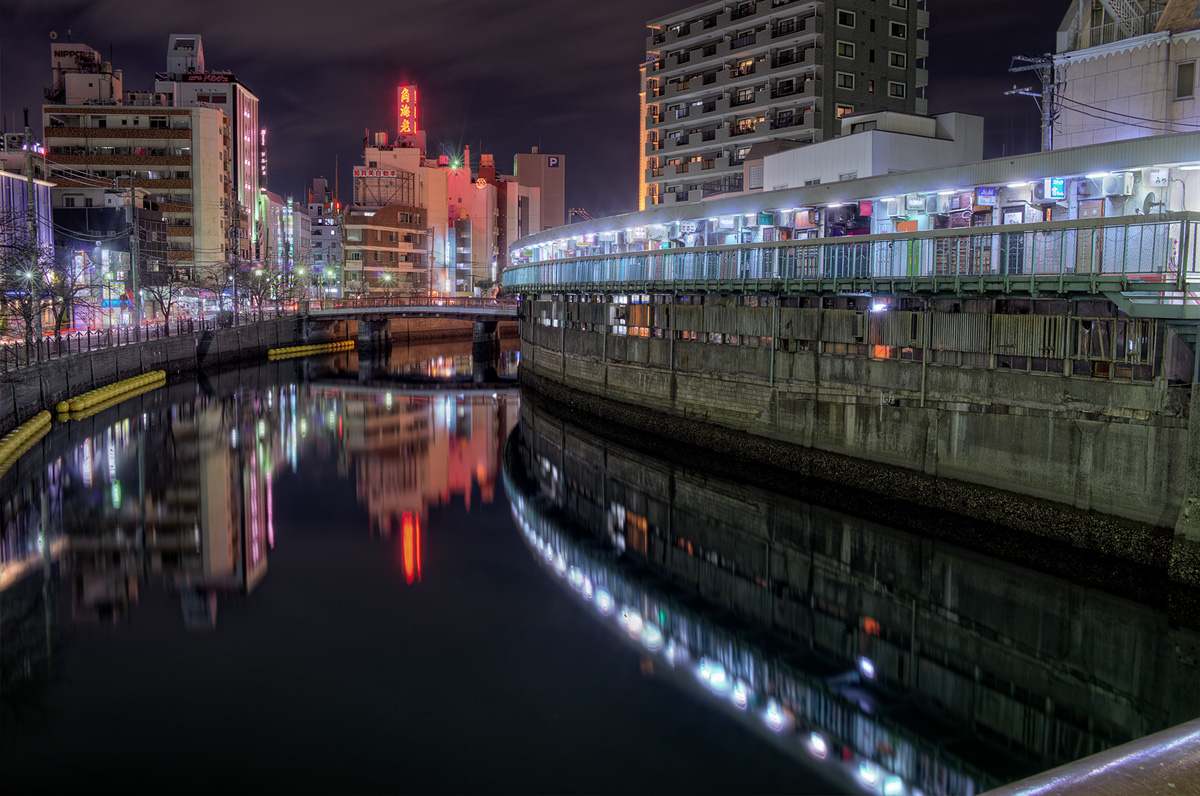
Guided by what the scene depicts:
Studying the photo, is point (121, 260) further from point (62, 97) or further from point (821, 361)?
point (821, 361)

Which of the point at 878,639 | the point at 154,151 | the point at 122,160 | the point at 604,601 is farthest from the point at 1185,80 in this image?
the point at 122,160

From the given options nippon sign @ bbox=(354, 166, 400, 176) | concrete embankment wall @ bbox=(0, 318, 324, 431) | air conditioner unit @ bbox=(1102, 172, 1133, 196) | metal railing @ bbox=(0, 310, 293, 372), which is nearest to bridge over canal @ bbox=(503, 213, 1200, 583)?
air conditioner unit @ bbox=(1102, 172, 1133, 196)

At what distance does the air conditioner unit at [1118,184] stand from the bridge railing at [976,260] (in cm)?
340

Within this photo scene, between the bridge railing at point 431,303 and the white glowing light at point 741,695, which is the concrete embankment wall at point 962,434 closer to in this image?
the white glowing light at point 741,695

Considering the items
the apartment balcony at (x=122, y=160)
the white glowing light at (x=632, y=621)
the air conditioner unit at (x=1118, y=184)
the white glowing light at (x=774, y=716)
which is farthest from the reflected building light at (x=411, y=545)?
the apartment balcony at (x=122, y=160)

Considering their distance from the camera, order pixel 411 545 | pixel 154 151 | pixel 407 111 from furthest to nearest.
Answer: pixel 407 111 < pixel 154 151 < pixel 411 545

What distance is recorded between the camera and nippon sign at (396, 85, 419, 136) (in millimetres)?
114250

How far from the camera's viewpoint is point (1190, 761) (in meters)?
7.21

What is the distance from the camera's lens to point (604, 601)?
17.8 metres

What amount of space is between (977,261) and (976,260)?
2.2 inches

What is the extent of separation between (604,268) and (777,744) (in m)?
27.9

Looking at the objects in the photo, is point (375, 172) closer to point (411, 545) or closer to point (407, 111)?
point (407, 111)

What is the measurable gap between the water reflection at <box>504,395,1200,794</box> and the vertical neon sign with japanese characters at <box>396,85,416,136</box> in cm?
9933

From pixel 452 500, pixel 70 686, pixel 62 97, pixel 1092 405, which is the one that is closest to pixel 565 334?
pixel 452 500
